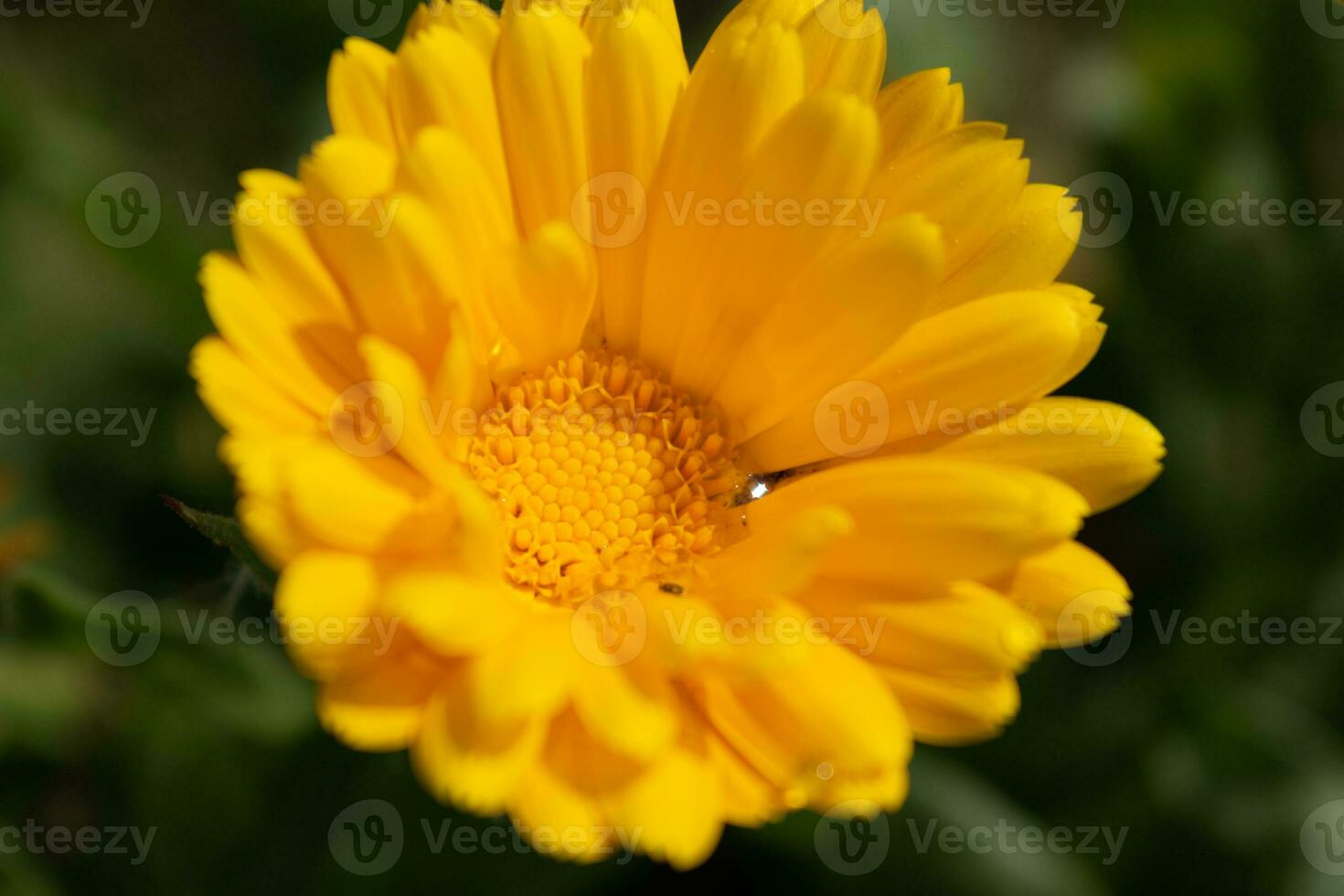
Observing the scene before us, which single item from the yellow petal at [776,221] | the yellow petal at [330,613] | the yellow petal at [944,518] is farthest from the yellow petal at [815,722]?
the yellow petal at [776,221]

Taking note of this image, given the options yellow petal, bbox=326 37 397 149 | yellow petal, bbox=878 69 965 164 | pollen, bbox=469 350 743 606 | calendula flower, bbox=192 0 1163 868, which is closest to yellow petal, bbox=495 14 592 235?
calendula flower, bbox=192 0 1163 868

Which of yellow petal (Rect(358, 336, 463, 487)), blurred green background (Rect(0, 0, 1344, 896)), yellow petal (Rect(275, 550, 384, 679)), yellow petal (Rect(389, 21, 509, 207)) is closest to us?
yellow petal (Rect(275, 550, 384, 679))

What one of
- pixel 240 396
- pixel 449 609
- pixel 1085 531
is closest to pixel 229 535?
pixel 240 396

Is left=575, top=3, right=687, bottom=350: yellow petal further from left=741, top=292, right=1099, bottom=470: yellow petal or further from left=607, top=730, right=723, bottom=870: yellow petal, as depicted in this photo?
left=607, top=730, right=723, bottom=870: yellow petal

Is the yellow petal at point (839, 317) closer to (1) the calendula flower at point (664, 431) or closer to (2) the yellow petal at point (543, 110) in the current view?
(1) the calendula flower at point (664, 431)

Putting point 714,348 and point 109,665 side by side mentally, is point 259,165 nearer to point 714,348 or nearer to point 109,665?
point 109,665

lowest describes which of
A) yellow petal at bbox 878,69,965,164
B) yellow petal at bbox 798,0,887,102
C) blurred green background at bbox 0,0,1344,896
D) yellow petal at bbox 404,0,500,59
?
blurred green background at bbox 0,0,1344,896

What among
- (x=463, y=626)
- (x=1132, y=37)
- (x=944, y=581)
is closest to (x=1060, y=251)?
(x=944, y=581)

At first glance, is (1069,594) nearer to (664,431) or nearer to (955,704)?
(955,704)
